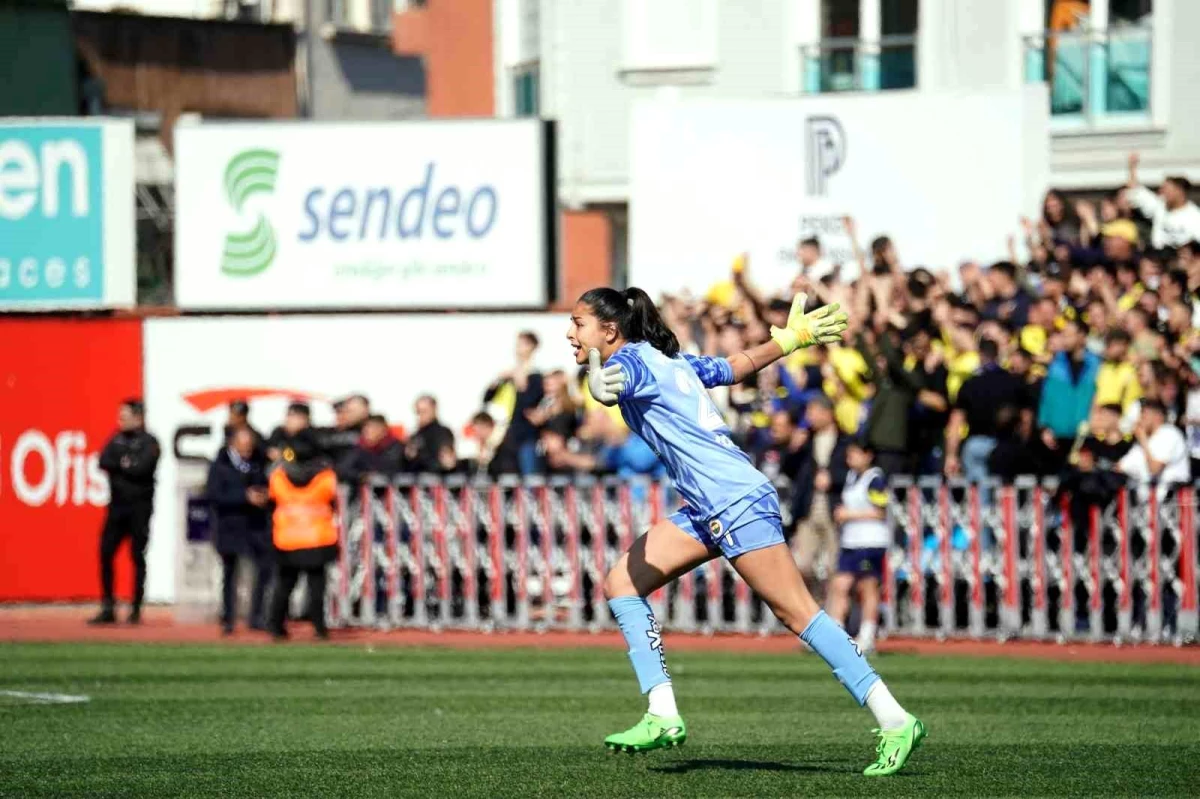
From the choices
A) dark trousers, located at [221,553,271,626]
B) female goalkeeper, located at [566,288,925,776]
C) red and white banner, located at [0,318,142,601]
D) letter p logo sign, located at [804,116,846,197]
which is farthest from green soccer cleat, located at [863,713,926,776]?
red and white banner, located at [0,318,142,601]

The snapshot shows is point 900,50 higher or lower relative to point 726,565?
higher


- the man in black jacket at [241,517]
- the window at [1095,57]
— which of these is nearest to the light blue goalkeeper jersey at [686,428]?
the man in black jacket at [241,517]

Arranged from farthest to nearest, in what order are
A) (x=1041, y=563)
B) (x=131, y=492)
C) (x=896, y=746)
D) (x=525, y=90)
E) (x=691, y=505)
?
(x=525, y=90)
(x=131, y=492)
(x=1041, y=563)
(x=691, y=505)
(x=896, y=746)

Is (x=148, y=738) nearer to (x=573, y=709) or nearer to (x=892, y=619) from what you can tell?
(x=573, y=709)

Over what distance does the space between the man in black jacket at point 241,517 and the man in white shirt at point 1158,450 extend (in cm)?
772

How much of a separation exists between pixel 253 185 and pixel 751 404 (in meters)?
7.18

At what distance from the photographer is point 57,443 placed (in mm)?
23953

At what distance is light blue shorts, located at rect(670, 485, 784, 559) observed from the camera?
966cm

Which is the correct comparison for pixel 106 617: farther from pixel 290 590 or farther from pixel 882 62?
pixel 882 62

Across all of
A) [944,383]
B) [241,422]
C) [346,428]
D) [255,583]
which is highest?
[944,383]

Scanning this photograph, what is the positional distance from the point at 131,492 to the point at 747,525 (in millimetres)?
13092

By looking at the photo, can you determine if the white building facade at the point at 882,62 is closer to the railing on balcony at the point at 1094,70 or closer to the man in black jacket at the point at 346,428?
the railing on balcony at the point at 1094,70

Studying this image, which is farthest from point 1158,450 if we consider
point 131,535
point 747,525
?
point 131,535

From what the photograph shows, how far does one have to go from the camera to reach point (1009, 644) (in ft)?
59.7
